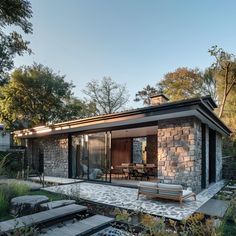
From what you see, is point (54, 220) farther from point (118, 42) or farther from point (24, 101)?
point (24, 101)

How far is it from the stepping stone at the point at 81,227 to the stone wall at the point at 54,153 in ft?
27.0

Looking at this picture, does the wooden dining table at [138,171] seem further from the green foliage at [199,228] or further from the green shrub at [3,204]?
the green foliage at [199,228]

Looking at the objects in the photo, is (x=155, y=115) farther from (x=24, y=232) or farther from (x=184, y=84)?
(x=184, y=84)

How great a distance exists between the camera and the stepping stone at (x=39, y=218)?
395cm

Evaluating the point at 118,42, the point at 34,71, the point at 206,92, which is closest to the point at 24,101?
the point at 34,71

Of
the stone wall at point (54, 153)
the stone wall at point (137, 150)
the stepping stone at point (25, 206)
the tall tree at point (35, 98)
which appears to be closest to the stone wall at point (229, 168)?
the stone wall at point (137, 150)

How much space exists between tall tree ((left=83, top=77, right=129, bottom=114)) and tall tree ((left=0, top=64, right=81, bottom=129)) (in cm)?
581

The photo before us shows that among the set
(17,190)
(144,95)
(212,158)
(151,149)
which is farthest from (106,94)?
(17,190)

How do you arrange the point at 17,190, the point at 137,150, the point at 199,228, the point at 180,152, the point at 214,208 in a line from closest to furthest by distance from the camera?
1. the point at 199,228
2. the point at 214,208
3. the point at 17,190
4. the point at 180,152
5. the point at 137,150

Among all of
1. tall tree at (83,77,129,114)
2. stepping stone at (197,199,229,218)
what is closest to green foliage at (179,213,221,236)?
stepping stone at (197,199,229,218)

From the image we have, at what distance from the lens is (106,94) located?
1083 inches

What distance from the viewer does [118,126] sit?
407 inches

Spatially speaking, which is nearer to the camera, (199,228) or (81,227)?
(199,228)

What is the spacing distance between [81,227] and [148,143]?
10780 mm
